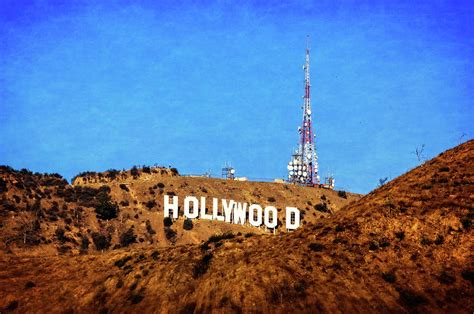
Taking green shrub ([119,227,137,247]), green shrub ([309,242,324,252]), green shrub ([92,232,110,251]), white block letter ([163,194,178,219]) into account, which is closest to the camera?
green shrub ([309,242,324,252])

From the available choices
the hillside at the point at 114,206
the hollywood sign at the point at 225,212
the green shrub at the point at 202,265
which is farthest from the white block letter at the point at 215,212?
the green shrub at the point at 202,265

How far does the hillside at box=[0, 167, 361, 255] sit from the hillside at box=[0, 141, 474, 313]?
35.8m

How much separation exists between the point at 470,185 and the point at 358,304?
18.9 m

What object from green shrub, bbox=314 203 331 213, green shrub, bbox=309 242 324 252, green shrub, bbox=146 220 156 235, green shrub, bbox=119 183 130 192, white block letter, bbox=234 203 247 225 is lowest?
green shrub, bbox=309 242 324 252

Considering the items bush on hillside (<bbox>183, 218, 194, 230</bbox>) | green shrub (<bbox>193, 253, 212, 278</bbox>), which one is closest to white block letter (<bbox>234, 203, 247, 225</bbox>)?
bush on hillside (<bbox>183, 218, 194, 230</bbox>)

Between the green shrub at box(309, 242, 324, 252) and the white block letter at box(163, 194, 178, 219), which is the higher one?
the white block letter at box(163, 194, 178, 219)

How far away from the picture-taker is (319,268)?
4941 centimetres

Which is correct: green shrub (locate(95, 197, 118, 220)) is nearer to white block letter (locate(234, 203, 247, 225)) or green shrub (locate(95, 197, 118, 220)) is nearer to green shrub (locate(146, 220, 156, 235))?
green shrub (locate(146, 220, 156, 235))

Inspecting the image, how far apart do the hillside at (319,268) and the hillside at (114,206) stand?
35.8 metres

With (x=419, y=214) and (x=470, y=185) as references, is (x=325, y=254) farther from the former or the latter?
(x=470, y=185)

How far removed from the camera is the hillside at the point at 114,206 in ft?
333

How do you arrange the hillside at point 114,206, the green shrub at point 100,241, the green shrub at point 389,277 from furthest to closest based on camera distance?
the green shrub at point 100,241 < the hillside at point 114,206 < the green shrub at point 389,277

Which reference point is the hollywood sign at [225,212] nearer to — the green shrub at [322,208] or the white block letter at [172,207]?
the white block letter at [172,207]

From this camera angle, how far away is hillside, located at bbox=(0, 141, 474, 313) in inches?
1791
